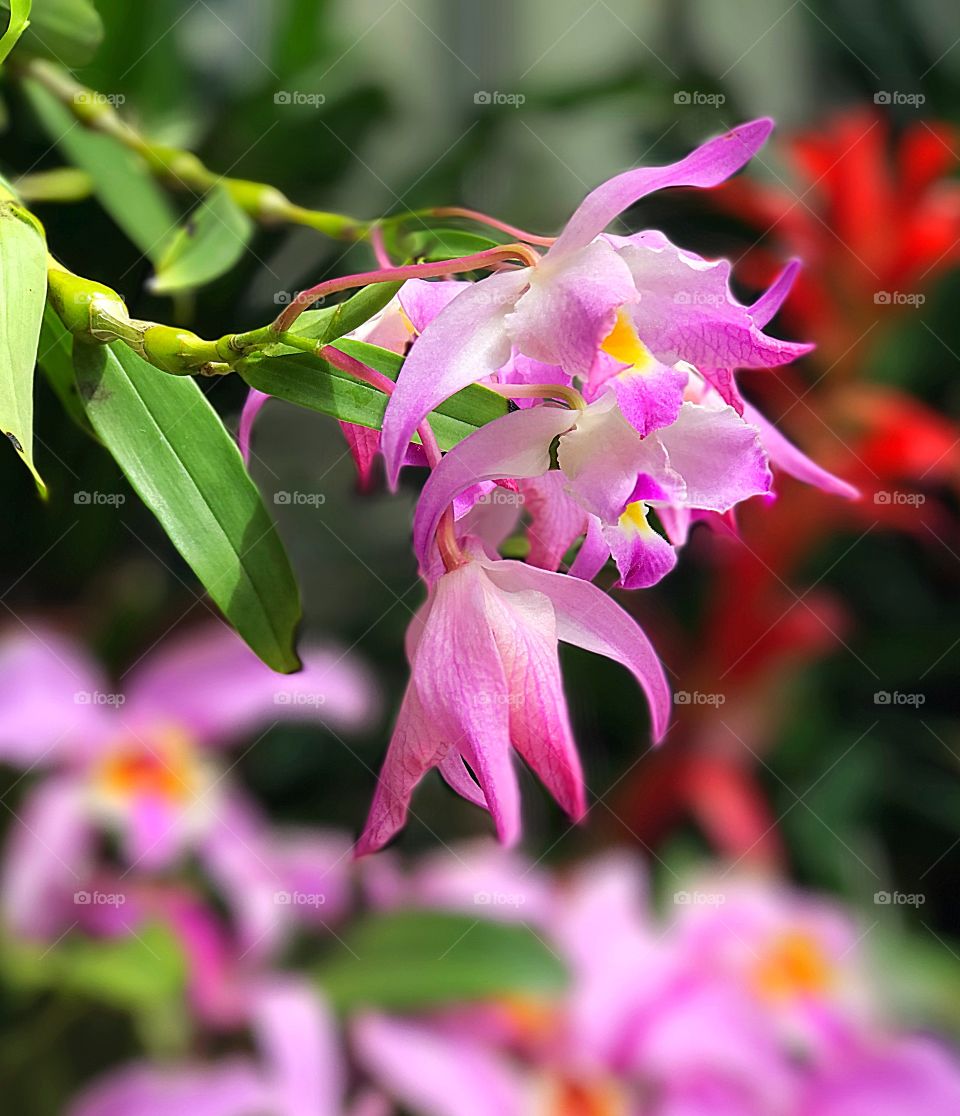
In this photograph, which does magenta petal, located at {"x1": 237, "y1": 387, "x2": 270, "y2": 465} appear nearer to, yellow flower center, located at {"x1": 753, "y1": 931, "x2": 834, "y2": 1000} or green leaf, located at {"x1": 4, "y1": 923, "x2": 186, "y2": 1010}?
green leaf, located at {"x1": 4, "y1": 923, "x2": 186, "y2": 1010}

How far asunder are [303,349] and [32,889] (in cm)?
50

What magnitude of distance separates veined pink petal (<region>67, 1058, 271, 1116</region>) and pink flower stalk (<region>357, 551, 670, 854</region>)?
1.46 ft

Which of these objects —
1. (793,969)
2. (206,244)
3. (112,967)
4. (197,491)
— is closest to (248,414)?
(197,491)

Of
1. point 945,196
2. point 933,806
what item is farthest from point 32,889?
point 945,196

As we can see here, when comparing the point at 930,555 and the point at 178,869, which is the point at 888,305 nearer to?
the point at 930,555

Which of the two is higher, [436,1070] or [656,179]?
[656,179]

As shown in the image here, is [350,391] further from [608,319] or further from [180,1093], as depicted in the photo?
[180,1093]

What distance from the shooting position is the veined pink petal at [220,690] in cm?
68

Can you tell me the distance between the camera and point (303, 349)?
19 cm

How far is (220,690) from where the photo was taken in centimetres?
68

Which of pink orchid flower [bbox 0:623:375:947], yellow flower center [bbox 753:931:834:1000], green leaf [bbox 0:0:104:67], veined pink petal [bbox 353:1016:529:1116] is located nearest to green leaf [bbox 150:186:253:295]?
green leaf [bbox 0:0:104:67]

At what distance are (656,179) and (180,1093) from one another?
54cm

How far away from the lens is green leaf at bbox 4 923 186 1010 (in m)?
0.58

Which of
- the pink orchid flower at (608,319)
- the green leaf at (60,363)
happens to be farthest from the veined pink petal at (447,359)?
the green leaf at (60,363)
